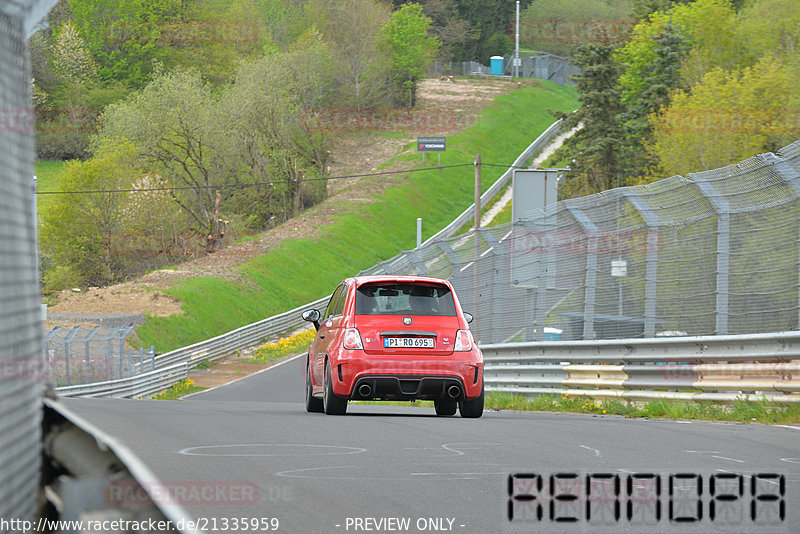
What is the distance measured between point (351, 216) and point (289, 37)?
44275mm

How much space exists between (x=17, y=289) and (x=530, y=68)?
128699mm

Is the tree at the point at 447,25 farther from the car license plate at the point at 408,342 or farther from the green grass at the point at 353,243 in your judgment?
the car license plate at the point at 408,342

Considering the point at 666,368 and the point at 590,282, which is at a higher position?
the point at 590,282

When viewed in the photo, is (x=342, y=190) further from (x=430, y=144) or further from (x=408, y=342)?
(x=408, y=342)

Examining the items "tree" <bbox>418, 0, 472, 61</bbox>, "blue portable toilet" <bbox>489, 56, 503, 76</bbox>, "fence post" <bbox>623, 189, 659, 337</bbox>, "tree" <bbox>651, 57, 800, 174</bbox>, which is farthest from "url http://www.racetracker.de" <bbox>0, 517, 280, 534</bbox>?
"blue portable toilet" <bbox>489, 56, 503, 76</bbox>

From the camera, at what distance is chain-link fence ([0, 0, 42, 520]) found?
266cm

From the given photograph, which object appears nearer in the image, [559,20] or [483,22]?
[483,22]

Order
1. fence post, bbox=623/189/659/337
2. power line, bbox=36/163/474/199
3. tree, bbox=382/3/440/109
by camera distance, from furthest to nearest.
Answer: tree, bbox=382/3/440/109
power line, bbox=36/163/474/199
fence post, bbox=623/189/659/337

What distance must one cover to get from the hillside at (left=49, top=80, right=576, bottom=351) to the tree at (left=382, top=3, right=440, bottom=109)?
124 inches

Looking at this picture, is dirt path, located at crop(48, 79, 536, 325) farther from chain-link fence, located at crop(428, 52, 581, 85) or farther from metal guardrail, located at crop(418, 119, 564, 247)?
metal guardrail, located at crop(418, 119, 564, 247)

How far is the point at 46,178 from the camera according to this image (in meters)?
76.3

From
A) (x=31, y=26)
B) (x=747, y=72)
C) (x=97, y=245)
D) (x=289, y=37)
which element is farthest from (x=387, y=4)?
(x=31, y=26)

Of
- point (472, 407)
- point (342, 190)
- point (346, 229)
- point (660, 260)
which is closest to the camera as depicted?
point (472, 407)

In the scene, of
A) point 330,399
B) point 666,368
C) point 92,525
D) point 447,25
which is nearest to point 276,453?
point 330,399
